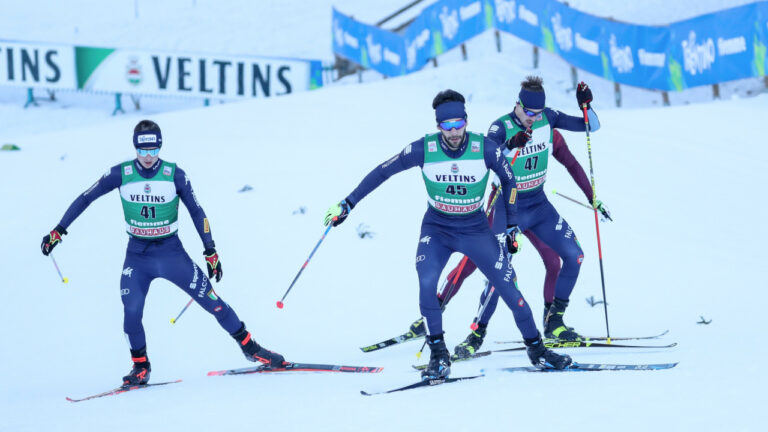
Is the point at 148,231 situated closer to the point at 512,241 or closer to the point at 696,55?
the point at 512,241

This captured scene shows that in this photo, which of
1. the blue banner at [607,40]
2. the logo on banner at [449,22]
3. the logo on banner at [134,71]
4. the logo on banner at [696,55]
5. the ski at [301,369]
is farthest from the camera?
the logo on banner at [134,71]

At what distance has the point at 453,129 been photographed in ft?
19.3

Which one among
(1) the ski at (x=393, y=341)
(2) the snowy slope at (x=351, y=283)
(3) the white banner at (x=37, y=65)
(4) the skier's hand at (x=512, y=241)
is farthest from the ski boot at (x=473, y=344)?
(3) the white banner at (x=37, y=65)

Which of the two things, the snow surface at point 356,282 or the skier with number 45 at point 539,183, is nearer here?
the snow surface at point 356,282

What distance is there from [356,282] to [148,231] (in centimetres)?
321

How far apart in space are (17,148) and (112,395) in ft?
36.0

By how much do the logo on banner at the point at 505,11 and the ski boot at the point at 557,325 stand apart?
42.6 feet

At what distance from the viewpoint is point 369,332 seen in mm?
8508

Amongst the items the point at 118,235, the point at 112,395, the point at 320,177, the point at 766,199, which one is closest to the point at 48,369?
the point at 112,395

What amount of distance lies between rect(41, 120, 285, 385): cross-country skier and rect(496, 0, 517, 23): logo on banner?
13.6 metres

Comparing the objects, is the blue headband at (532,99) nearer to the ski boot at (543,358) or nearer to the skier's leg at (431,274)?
the skier's leg at (431,274)

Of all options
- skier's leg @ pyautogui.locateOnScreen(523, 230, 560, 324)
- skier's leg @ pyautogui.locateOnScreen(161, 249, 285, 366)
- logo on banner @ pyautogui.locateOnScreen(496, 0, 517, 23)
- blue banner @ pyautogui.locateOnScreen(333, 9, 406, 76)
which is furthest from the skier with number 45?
blue banner @ pyautogui.locateOnScreen(333, 9, 406, 76)

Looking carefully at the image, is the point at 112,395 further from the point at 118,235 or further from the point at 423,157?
the point at 118,235

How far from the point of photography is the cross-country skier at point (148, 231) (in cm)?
687
